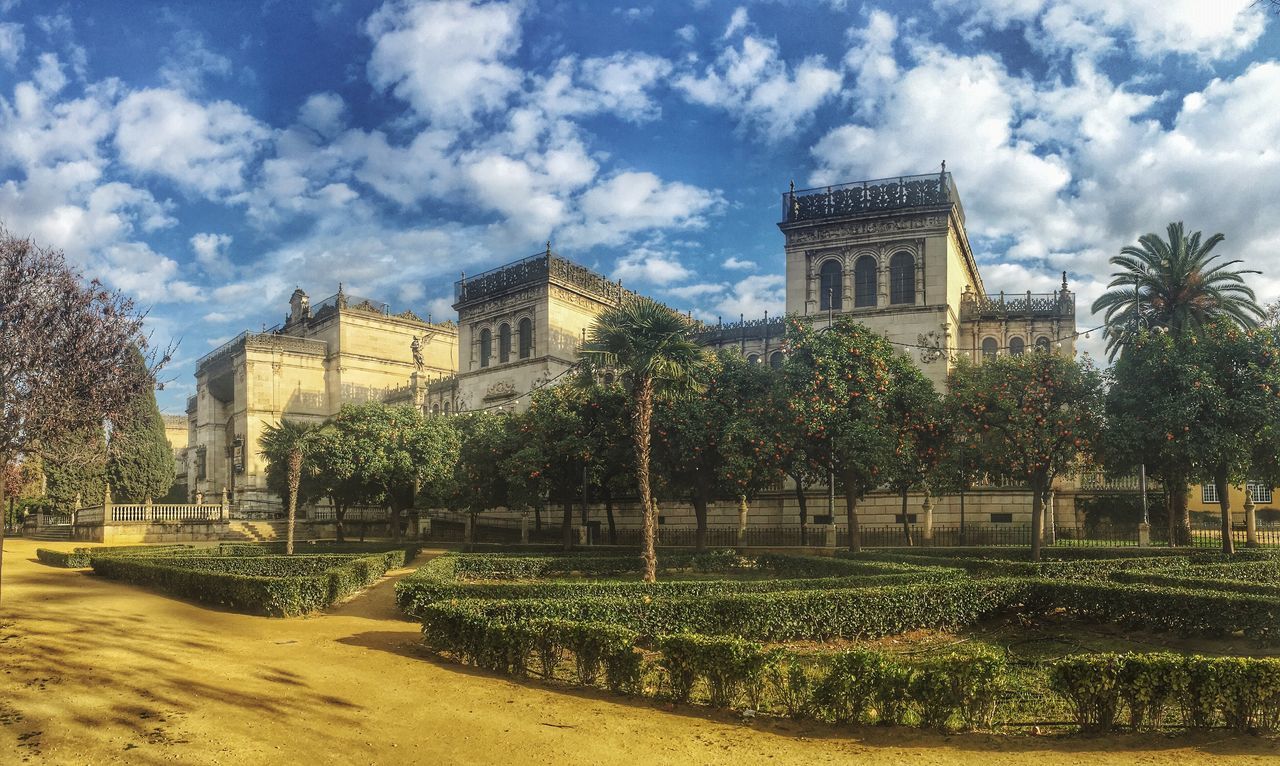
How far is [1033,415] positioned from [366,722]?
2312 centimetres

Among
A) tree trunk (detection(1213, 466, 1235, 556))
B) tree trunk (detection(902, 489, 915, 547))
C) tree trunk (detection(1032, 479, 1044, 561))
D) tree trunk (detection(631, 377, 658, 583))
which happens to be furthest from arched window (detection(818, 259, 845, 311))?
tree trunk (detection(631, 377, 658, 583))

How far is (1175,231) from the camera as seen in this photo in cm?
3228

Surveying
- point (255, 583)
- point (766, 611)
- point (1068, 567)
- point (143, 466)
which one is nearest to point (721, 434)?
point (1068, 567)

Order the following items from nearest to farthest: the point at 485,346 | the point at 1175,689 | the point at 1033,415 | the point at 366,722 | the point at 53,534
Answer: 1. the point at 1175,689
2. the point at 366,722
3. the point at 1033,415
4. the point at 53,534
5. the point at 485,346

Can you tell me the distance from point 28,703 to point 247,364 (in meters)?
54.4

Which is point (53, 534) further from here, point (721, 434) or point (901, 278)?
point (901, 278)

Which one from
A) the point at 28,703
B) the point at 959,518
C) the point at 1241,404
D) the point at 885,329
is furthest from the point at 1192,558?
the point at 28,703

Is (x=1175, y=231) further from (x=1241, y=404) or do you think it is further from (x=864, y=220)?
(x=864, y=220)

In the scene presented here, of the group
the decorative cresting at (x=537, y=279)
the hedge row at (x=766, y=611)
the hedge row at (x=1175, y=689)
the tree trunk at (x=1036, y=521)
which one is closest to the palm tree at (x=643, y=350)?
the hedge row at (x=766, y=611)

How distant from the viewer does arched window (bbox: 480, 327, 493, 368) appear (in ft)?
177

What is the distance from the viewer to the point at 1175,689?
377 inches

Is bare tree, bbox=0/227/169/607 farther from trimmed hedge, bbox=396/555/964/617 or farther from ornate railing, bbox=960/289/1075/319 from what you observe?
ornate railing, bbox=960/289/1075/319

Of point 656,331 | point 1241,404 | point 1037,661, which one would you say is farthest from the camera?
point 1241,404

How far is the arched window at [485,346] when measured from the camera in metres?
54.1
